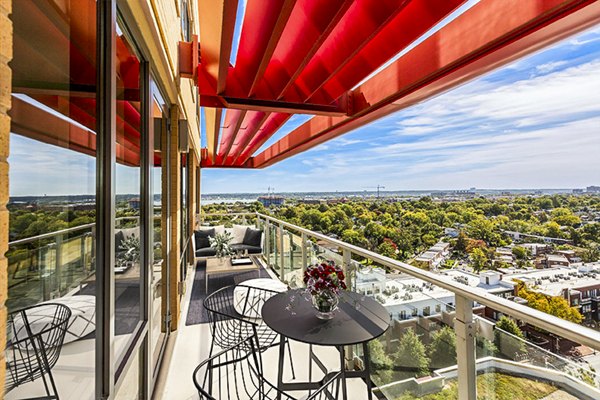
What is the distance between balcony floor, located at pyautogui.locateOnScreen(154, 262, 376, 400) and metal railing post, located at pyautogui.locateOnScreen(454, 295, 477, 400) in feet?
3.39

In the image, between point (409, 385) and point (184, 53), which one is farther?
point (184, 53)

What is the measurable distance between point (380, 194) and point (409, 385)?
796 cm

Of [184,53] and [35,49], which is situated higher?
[184,53]

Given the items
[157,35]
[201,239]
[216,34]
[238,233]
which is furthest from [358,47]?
[238,233]

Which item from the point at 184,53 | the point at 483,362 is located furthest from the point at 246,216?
the point at 483,362

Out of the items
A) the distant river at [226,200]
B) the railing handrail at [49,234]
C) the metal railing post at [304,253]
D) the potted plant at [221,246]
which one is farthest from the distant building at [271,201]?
the railing handrail at [49,234]

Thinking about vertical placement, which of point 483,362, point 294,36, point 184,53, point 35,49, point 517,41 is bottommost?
point 483,362

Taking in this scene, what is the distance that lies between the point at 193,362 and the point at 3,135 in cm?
302

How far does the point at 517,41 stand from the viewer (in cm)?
188

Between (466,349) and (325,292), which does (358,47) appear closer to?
(325,292)

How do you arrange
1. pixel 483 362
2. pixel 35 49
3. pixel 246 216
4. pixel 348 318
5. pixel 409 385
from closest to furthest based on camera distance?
pixel 35 49, pixel 483 362, pixel 348 318, pixel 409 385, pixel 246 216

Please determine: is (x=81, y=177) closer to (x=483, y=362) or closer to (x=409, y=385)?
(x=483, y=362)

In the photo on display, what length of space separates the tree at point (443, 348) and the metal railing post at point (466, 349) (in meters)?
0.07

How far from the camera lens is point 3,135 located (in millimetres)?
562
